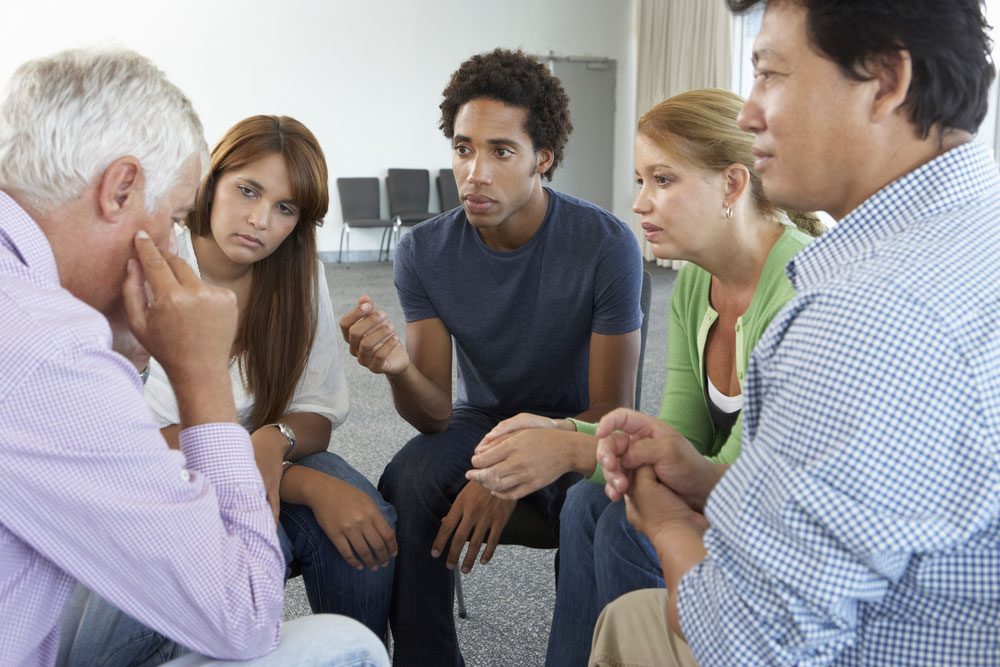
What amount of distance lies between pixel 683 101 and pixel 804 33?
0.79m

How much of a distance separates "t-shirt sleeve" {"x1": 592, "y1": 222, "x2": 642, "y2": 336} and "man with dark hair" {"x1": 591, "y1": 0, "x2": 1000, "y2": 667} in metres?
1.04

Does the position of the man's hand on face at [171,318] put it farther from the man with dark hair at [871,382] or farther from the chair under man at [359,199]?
the chair under man at [359,199]

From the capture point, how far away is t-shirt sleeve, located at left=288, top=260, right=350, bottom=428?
76.6 inches

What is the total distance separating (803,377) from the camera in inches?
32.8

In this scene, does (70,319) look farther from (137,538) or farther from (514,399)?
(514,399)

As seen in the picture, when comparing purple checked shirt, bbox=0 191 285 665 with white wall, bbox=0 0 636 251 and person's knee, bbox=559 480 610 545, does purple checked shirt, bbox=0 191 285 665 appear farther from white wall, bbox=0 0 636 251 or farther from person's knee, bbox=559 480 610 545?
white wall, bbox=0 0 636 251

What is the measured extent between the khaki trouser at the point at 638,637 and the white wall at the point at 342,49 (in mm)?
8634

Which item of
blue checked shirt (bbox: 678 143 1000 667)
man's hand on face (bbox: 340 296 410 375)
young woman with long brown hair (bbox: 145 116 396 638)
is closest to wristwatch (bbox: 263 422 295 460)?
young woman with long brown hair (bbox: 145 116 396 638)

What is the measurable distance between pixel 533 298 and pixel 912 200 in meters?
1.32

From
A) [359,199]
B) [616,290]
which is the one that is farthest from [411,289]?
[359,199]

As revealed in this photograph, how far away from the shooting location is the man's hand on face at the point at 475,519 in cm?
182

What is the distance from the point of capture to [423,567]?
1875 mm

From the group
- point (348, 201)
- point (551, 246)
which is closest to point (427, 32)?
point (348, 201)

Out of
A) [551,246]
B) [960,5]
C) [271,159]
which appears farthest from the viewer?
[551,246]
